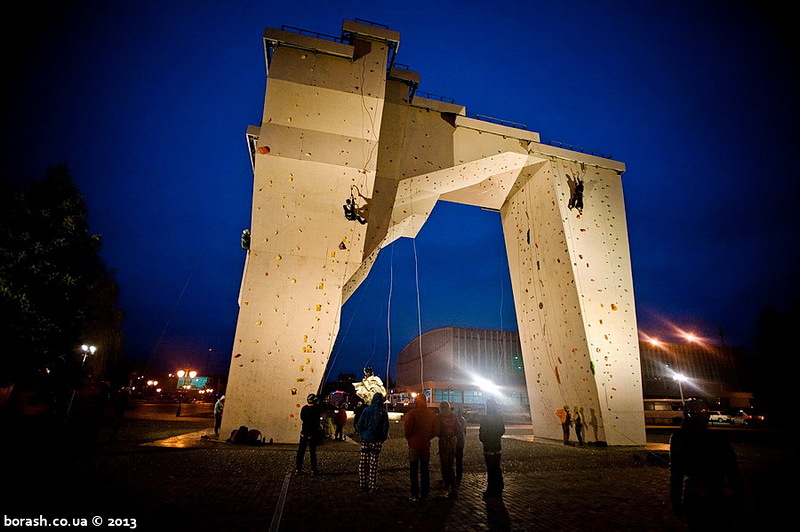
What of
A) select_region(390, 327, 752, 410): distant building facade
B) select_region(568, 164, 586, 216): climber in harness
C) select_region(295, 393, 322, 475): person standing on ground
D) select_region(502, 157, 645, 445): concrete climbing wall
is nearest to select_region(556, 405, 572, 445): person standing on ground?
select_region(502, 157, 645, 445): concrete climbing wall

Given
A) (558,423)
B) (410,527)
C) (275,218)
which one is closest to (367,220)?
(275,218)

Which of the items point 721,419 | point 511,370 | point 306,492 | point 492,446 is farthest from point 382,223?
point 511,370

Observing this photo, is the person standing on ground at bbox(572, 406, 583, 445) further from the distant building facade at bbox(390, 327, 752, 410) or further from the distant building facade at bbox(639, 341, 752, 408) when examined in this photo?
the distant building facade at bbox(639, 341, 752, 408)

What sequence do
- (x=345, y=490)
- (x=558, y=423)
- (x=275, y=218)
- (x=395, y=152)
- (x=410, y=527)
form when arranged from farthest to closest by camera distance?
(x=558, y=423), (x=395, y=152), (x=275, y=218), (x=345, y=490), (x=410, y=527)

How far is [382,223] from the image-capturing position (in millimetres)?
10656

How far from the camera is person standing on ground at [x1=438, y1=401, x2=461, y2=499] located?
4914 mm

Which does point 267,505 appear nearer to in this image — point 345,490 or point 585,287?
point 345,490

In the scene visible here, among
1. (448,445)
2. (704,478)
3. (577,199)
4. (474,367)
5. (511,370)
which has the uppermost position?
(577,199)

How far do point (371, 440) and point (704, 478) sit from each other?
354 cm

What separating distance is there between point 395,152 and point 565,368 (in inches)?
328

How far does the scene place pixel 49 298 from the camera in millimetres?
11703

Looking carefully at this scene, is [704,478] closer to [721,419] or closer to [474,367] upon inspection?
[721,419]

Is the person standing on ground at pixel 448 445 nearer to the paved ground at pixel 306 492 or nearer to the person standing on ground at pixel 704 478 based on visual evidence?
the paved ground at pixel 306 492

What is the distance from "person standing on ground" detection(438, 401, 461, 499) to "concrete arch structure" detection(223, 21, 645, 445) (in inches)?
181
